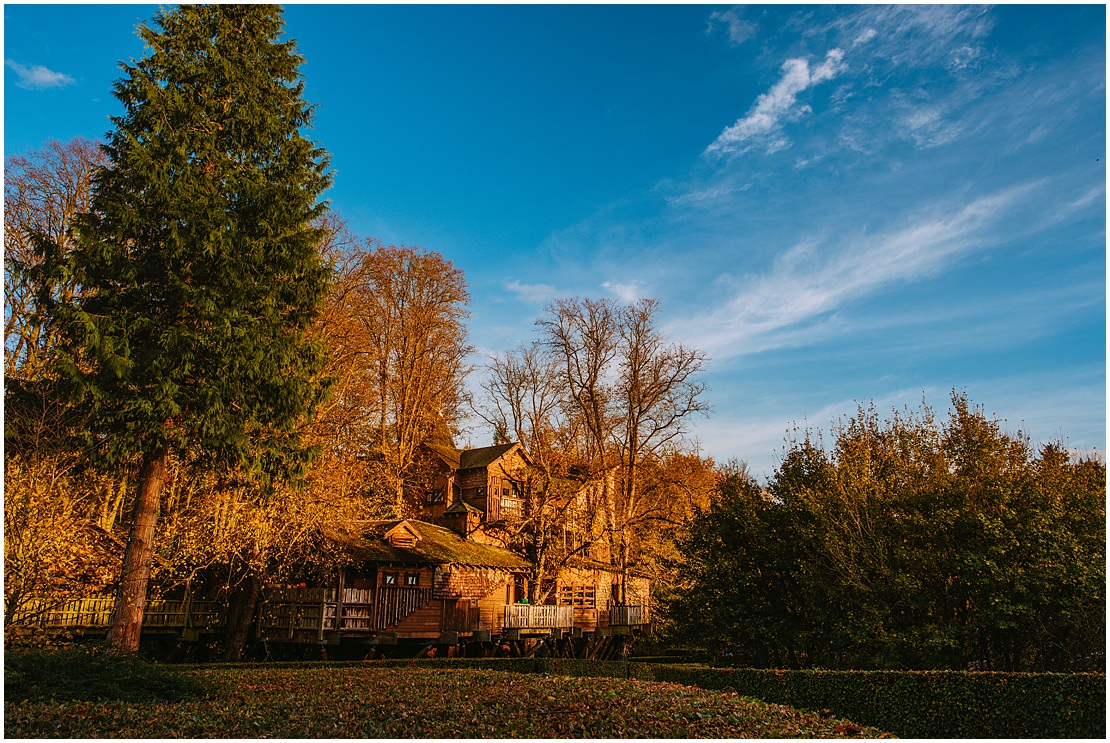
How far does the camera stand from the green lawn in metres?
8.88

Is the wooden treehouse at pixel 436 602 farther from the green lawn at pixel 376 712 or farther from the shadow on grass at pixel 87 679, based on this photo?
the green lawn at pixel 376 712

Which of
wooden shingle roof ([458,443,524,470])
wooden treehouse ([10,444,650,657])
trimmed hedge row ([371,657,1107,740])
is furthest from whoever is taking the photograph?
wooden shingle roof ([458,443,524,470])

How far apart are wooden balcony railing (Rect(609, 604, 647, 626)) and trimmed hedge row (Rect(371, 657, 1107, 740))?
46.5ft

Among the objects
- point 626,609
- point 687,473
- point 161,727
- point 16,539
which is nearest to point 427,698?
point 161,727

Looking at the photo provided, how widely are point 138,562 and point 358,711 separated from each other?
8248 millimetres

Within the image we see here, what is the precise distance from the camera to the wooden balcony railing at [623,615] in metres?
30.1

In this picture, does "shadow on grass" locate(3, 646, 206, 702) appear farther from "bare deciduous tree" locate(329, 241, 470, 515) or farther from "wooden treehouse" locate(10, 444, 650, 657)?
"bare deciduous tree" locate(329, 241, 470, 515)

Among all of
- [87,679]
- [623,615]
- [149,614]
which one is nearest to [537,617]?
[623,615]

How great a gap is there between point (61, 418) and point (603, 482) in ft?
70.3

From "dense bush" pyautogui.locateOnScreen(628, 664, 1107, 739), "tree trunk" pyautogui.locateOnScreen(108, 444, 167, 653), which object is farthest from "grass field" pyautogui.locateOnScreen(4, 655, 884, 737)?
"tree trunk" pyautogui.locateOnScreen(108, 444, 167, 653)

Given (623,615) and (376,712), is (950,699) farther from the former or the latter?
(623,615)

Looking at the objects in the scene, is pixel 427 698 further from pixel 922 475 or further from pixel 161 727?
pixel 922 475

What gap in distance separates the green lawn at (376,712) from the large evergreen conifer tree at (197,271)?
16.4 ft

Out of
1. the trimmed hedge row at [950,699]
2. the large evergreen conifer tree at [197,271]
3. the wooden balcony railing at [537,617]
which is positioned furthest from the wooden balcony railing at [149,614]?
the trimmed hedge row at [950,699]
